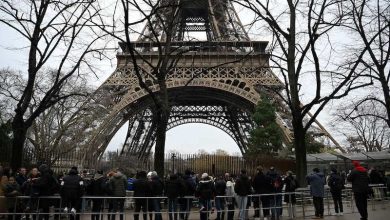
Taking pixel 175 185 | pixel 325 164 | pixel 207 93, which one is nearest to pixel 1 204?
pixel 175 185

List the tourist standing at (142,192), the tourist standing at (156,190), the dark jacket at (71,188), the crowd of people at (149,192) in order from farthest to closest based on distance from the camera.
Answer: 1. the tourist standing at (156,190)
2. the tourist standing at (142,192)
3. the crowd of people at (149,192)
4. the dark jacket at (71,188)

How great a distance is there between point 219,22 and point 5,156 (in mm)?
25214

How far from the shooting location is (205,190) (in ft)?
43.1

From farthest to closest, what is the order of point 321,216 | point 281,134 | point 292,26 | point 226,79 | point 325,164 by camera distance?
point 226,79
point 281,134
point 325,164
point 292,26
point 321,216

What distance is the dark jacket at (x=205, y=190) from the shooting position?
13117mm

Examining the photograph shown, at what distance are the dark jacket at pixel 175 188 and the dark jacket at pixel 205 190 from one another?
740 millimetres

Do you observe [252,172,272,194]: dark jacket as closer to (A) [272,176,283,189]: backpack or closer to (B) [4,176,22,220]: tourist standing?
(A) [272,176,283,189]: backpack

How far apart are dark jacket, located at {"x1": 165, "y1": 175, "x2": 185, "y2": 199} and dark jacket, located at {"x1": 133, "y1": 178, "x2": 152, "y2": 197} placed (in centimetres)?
58

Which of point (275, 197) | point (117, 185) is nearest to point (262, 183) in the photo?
point (275, 197)

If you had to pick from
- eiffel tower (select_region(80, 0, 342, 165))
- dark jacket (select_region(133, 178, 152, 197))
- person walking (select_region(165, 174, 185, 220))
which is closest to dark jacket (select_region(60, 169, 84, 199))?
dark jacket (select_region(133, 178, 152, 197))

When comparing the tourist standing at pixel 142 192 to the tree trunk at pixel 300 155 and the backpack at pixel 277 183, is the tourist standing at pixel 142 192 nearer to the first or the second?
the backpack at pixel 277 183

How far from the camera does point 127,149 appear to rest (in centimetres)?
4975

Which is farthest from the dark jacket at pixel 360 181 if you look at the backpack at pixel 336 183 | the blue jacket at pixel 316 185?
the backpack at pixel 336 183

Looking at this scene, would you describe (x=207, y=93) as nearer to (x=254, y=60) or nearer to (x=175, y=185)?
(x=254, y=60)
